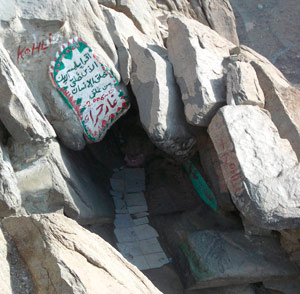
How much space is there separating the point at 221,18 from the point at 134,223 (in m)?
3.83

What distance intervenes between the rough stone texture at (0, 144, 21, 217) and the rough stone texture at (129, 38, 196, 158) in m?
A: 1.36

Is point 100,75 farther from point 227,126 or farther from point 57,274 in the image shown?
point 57,274

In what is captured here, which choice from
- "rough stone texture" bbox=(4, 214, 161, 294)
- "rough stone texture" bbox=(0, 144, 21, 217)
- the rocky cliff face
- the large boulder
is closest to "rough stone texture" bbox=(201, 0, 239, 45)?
the large boulder

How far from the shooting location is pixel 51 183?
4129 millimetres

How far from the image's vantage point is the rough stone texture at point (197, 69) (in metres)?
4.44

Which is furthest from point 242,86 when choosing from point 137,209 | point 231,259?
point 137,209

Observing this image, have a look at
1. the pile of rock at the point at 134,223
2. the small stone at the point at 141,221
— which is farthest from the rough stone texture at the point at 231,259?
the small stone at the point at 141,221

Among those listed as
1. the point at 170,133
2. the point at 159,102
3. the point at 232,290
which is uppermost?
the point at 159,102

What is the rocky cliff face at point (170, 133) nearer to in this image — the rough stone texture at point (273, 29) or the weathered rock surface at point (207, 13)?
the weathered rock surface at point (207, 13)

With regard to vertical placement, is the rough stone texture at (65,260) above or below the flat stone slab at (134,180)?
above

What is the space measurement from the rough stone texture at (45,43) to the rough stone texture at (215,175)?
127 cm

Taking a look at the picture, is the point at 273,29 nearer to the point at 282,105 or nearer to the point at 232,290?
the point at 282,105

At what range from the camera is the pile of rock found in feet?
15.8

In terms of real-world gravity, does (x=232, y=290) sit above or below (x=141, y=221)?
below
